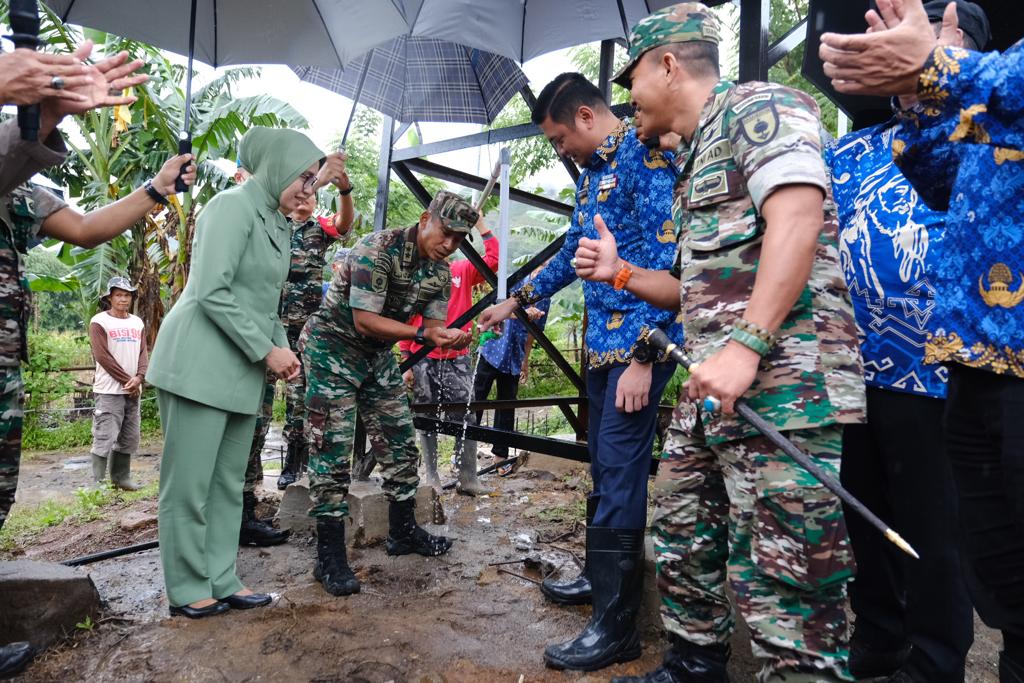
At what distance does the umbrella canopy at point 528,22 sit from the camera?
161 inches

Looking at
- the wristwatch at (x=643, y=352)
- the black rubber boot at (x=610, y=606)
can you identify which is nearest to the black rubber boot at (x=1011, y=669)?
the black rubber boot at (x=610, y=606)

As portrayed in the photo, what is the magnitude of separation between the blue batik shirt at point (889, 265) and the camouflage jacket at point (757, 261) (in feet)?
1.47

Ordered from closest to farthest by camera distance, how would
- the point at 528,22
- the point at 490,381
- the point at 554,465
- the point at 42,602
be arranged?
the point at 42,602 → the point at 528,22 → the point at 554,465 → the point at 490,381

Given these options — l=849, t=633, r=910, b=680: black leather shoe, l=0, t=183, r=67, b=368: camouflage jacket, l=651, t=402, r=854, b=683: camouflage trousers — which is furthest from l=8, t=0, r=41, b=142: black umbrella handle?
l=849, t=633, r=910, b=680: black leather shoe

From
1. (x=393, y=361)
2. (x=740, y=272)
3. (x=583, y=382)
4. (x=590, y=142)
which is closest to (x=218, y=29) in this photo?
(x=393, y=361)

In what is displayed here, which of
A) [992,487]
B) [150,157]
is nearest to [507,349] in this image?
[992,487]

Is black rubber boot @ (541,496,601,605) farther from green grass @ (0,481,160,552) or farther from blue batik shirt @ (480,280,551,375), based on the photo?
green grass @ (0,481,160,552)

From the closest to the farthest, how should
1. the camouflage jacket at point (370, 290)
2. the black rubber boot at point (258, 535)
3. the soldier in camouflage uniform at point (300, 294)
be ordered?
the camouflage jacket at point (370, 290) → the black rubber boot at point (258, 535) → the soldier in camouflage uniform at point (300, 294)

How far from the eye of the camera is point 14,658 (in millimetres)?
2529

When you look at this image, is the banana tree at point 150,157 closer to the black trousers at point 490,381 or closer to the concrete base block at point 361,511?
the black trousers at point 490,381

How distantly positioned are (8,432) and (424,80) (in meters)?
3.89

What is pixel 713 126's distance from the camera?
74.3 inches

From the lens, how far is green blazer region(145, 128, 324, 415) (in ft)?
9.87

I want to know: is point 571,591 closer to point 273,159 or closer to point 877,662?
point 877,662
